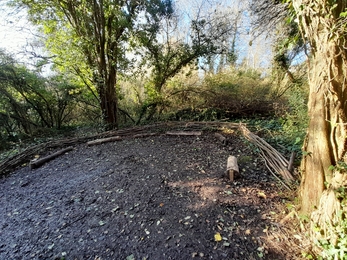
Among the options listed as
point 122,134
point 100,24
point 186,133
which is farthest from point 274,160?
point 100,24

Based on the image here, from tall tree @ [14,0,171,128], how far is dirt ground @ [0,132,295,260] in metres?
2.77

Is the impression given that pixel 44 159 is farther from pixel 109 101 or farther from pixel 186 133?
pixel 186 133

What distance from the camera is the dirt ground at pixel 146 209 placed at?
5.00 feet

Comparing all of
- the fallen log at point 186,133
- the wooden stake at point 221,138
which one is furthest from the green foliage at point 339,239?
the fallen log at point 186,133

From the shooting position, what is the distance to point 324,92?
50.9 inches

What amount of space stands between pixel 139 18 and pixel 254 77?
424cm

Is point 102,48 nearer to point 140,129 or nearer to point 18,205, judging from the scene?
point 140,129

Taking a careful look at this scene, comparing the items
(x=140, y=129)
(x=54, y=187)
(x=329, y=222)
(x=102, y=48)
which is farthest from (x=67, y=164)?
(x=329, y=222)

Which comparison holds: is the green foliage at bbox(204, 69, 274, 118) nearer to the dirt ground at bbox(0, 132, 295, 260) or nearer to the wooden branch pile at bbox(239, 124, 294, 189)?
the wooden branch pile at bbox(239, 124, 294, 189)

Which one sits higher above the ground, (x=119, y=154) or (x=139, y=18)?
(x=139, y=18)

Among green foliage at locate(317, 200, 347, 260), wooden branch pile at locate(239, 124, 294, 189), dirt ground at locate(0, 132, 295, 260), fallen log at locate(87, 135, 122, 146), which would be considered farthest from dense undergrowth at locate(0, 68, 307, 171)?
green foliage at locate(317, 200, 347, 260)

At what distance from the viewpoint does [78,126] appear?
259 inches

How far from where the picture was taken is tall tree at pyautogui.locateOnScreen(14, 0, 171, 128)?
4.34 m

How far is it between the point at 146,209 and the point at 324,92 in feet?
6.64
